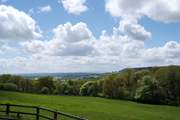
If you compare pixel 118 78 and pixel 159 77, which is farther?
pixel 118 78

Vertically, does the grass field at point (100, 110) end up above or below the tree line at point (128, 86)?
below

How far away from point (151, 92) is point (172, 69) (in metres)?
11.5

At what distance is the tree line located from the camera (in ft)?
298

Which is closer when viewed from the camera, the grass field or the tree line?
the grass field

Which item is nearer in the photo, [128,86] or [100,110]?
[100,110]

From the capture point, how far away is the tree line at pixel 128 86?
90.7 meters

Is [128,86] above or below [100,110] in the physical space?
above

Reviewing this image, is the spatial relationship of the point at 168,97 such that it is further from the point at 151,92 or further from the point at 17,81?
the point at 17,81

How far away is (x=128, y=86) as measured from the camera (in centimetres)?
10600

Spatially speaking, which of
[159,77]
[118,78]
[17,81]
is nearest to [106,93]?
[118,78]

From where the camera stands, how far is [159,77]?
98125 millimetres

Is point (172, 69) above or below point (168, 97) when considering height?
above

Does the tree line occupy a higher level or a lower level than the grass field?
higher

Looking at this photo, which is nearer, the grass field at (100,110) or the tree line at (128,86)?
the grass field at (100,110)
